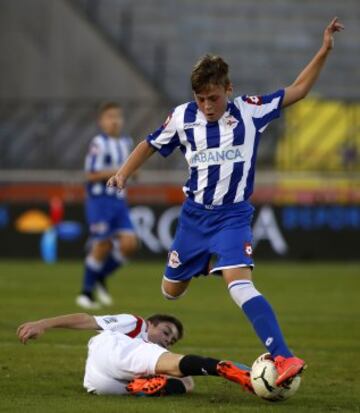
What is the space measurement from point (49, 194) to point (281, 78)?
23.2 ft

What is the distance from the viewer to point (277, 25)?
97.8 feet

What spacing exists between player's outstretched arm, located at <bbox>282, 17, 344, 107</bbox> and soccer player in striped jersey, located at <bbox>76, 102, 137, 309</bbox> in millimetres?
6594

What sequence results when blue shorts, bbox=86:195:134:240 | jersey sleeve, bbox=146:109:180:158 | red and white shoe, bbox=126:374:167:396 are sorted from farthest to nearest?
blue shorts, bbox=86:195:134:240
jersey sleeve, bbox=146:109:180:158
red and white shoe, bbox=126:374:167:396

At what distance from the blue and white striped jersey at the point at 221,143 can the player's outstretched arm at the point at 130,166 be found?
68 millimetres

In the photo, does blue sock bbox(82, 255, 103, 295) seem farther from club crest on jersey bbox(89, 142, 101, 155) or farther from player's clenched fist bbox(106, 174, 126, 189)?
player's clenched fist bbox(106, 174, 126, 189)

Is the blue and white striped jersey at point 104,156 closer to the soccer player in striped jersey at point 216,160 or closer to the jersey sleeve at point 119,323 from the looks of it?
the soccer player in striped jersey at point 216,160

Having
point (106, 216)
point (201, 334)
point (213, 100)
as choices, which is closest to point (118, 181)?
point (213, 100)

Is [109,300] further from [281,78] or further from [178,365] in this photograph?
[281,78]

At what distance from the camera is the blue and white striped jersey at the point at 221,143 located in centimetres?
834

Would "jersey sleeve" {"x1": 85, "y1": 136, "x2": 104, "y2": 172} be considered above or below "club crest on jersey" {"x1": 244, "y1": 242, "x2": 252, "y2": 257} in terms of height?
below

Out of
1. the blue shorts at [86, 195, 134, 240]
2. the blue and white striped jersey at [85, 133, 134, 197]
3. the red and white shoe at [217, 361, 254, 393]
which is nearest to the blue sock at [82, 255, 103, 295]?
the blue shorts at [86, 195, 134, 240]

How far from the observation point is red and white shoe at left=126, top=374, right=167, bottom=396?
7832 millimetres

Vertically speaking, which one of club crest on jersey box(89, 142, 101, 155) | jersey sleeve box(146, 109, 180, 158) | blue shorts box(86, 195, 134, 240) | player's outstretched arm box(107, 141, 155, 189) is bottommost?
blue shorts box(86, 195, 134, 240)

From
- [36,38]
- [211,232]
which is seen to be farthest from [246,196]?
→ [36,38]
